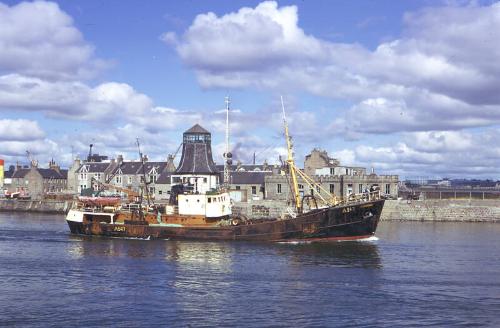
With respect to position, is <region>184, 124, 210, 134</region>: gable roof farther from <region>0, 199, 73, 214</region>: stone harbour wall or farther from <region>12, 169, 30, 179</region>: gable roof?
<region>12, 169, 30, 179</region>: gable roof

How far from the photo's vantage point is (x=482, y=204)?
9388 centimetres

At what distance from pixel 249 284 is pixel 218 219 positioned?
91.1 ft

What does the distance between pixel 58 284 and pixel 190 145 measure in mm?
63307

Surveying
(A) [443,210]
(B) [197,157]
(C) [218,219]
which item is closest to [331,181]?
(A) [443,210]

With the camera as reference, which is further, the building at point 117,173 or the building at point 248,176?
the building at point 117,173

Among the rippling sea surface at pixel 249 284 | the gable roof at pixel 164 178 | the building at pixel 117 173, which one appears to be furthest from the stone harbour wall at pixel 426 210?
the rippling sea surface at pixel 249 284

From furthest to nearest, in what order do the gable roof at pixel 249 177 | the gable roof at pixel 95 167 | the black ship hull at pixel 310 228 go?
the gable roof at pixel 95 167, the gable roof at pixel 249 177, the black ship hull at pixel 310 228

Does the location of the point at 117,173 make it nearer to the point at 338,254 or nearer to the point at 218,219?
the point at 218,219

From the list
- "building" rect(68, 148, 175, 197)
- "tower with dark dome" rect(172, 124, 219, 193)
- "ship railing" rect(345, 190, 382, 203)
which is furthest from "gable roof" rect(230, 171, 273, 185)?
"ship railing" rect(345, 190, 382, 203)

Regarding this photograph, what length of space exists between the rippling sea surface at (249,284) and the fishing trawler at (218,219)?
6.99 ft

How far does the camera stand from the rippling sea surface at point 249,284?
30.1 metres

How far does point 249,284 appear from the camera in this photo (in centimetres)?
3806

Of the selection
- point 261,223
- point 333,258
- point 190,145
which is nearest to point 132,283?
point 333,258

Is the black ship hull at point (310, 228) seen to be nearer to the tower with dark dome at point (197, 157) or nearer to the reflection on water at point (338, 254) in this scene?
the reflection on water at point (338, 254)
